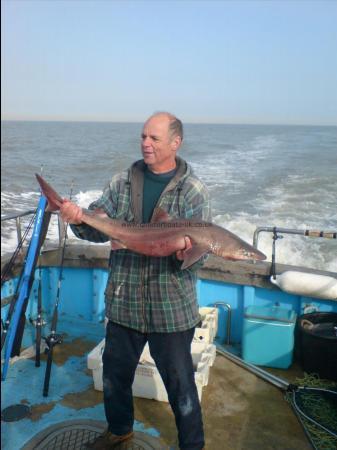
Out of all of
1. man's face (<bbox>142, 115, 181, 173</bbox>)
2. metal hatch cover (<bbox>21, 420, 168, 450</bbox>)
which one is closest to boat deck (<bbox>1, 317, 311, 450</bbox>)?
metal hatch cover (<bbox>21, 420, 168, 450</bbox>)

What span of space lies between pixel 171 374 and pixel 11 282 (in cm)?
290

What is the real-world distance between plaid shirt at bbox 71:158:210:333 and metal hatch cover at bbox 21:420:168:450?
3.54 ft

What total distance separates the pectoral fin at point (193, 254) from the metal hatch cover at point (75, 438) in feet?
5.23

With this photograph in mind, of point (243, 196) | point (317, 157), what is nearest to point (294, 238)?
point (243, 196)

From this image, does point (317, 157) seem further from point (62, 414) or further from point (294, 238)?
point (62, 414)

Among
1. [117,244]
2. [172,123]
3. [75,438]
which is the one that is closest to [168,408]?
[75,438]

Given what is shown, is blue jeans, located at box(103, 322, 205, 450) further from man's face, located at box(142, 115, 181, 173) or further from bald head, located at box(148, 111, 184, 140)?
bald head, located at box(148, 111, 184, 140)

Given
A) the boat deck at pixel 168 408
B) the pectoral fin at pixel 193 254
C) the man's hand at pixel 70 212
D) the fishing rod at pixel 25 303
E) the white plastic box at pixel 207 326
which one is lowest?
the boat deck at pixel 168 408

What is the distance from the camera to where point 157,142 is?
296 centimetres

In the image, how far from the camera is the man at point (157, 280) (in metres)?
2.98

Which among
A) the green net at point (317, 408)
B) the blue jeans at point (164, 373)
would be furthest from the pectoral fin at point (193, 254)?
the green net at point (317, 408)

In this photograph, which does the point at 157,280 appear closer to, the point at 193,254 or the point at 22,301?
the point at 193,254

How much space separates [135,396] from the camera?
13.6ft

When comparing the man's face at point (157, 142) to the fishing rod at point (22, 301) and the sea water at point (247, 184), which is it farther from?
the sea water at point (247, 184)
